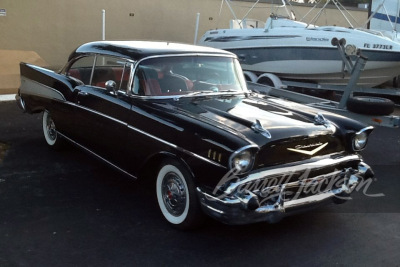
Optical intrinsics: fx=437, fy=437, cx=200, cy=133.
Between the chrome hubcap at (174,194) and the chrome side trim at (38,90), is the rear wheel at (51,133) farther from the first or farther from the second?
the chrome hubcap at (174,194)

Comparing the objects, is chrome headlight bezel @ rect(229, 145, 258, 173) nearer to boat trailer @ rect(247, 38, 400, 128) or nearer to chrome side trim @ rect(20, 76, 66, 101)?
boat trailer @ rect(247, 38, 400, 128)

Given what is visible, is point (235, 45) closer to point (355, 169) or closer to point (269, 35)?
point (269, 35)

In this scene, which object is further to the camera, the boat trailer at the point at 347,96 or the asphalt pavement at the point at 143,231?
the boat trailer at the point at 347,96

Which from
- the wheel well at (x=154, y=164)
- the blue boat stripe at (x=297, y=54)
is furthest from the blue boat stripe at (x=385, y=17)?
the wheel well at (x=154, y=164)

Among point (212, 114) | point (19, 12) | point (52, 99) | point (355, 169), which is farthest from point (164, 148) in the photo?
point (19, 12)

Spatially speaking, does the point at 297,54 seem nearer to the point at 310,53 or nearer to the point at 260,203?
the point at 310,53

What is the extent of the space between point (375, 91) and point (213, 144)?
689 cm

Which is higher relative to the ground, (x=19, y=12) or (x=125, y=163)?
(x=19, y=12)

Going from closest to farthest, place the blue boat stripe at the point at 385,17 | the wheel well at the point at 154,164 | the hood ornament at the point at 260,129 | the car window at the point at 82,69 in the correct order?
1. the hood ornament at the point at 260,129
2. the wheel well at the point at 154,164
3. the car window at the point at 82,69
4. the blue boat stripe at the point at 385,17

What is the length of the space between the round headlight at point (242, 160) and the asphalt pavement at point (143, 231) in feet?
2.27

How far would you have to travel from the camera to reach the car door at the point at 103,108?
4.34 metres

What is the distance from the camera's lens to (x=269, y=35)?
10.9 meters

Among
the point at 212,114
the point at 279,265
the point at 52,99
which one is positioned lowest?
the point at 279,265

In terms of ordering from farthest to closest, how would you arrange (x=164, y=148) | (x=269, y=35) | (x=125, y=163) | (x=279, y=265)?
1. (x=269, y=35)
2. (x=125, y=163)
3. (x=164, y=148)
4. (x=279, y=265)
